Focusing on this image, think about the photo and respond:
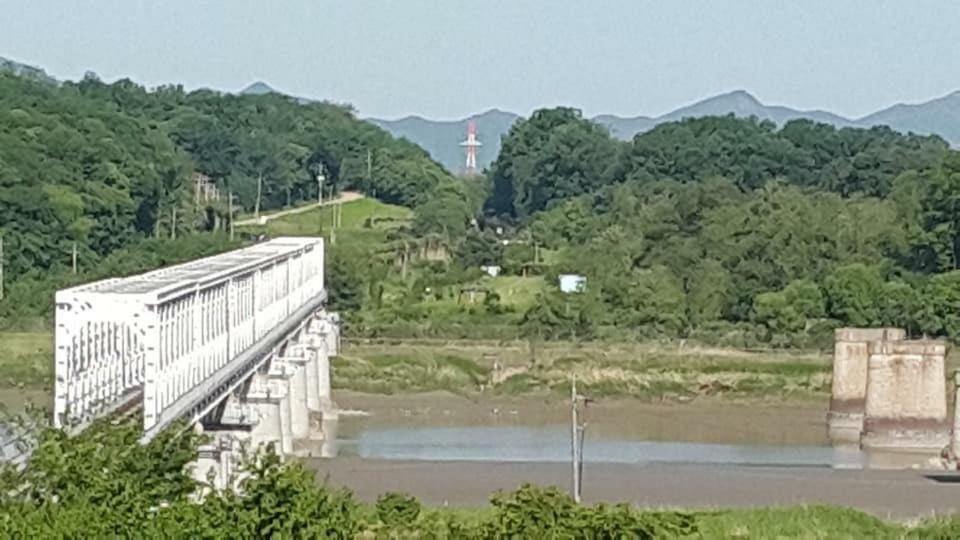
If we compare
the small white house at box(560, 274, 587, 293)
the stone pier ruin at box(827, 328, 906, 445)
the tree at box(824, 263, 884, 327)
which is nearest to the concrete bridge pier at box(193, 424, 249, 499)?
the stone pier ruin at box(827, 328, 906, 445)

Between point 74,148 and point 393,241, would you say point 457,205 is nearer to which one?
point 393,241

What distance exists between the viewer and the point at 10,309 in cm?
5600

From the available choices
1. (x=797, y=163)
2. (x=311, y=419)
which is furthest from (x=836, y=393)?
(x=797, y=163)

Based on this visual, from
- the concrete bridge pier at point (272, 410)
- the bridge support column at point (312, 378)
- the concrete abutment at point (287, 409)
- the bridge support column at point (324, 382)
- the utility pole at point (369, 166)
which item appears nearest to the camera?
the concrete abutment at point (287, 409)

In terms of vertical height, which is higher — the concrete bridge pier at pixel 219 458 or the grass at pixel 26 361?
the concrete bridge pier at pixel 219 458

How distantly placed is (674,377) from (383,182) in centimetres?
5116

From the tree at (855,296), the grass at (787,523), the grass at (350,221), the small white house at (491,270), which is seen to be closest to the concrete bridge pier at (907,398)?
the tree at (855,296)

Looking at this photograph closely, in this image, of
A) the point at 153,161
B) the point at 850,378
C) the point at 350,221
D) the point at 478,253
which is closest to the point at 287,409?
the point at 850,378

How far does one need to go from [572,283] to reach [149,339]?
41153mm

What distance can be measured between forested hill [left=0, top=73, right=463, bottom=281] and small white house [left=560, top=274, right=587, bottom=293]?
15.2m

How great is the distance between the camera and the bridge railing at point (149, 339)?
20984 millimetres

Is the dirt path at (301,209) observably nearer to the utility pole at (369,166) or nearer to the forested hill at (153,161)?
the forested hill at (153,161)

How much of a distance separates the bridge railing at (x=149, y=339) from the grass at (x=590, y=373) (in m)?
15.9

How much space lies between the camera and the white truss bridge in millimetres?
21500
